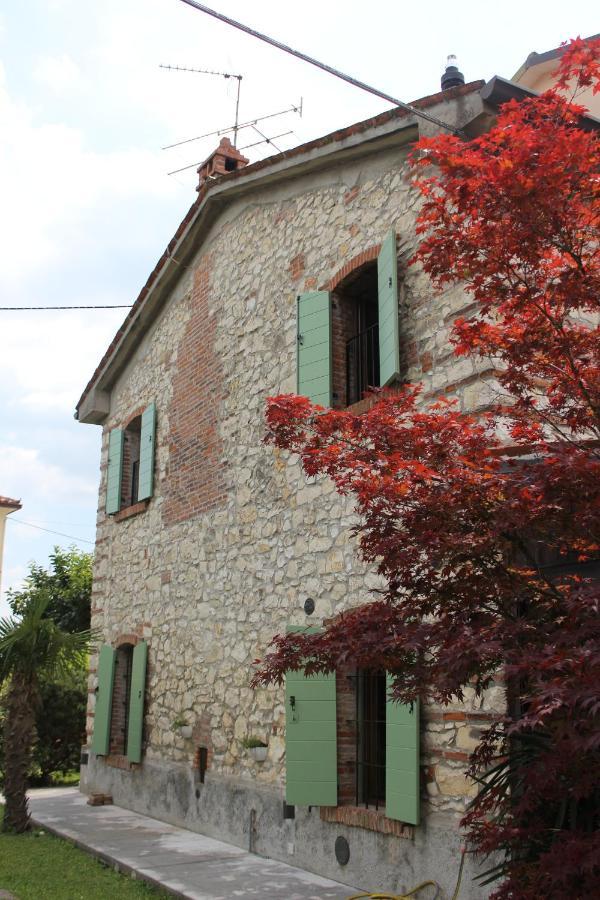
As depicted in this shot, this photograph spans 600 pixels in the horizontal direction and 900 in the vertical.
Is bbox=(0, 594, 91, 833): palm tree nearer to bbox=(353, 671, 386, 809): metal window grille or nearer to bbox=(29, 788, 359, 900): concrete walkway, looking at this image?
bbox=(29, 788, 359, 900): concrete walkway

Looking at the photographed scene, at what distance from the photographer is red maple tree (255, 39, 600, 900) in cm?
331

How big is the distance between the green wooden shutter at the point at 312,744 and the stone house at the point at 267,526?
20 millimetres

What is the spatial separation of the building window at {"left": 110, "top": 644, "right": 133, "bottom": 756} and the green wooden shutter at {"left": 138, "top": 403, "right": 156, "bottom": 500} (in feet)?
7.37

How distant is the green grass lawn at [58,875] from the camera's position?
21.2 ft

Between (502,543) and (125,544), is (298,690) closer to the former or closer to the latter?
(502,543)

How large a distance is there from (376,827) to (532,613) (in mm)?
3466

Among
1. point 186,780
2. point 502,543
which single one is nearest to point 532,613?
point 502,543

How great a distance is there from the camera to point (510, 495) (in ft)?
11.9

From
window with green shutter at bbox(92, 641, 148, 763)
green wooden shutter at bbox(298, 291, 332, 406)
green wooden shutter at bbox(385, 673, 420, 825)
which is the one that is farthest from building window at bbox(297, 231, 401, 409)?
window with green shutter at bbox(92, 641, 148, 763)

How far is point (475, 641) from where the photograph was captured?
3.32 meters

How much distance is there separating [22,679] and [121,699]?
9.36 ft

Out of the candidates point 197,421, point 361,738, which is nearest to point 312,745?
point 361,738

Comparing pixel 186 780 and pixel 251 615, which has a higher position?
pixel 251 615

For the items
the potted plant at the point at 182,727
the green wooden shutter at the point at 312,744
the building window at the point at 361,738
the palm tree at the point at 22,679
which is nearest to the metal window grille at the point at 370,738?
the building window at the point at 361,738
